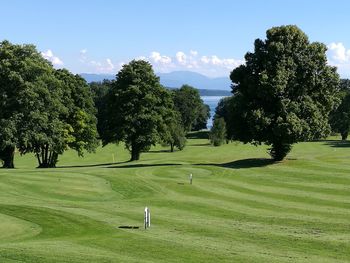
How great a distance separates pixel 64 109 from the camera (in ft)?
220

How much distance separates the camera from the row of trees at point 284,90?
52.6 metres

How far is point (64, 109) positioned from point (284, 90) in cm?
2979

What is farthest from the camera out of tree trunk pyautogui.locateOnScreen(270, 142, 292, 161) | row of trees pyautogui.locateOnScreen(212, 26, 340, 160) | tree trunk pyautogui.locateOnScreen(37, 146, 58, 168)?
tree trunk pyautogui.locateOnScreen(37, 146, 58, 168)

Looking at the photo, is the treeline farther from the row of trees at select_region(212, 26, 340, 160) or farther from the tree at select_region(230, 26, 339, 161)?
the tree at select_region(230, 26, 339, 161)

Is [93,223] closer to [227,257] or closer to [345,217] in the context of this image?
[227,257]

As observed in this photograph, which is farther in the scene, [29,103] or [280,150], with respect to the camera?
[29,103]

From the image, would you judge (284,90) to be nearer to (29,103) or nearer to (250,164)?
(250,164)

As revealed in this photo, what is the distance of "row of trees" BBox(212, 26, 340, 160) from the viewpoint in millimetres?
52625

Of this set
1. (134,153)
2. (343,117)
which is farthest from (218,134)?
(134,153)

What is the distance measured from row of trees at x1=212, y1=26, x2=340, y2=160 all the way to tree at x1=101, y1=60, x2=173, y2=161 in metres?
18.4

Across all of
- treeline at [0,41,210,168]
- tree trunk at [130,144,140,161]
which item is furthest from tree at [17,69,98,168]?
tree trunk at [130,144,140,161]

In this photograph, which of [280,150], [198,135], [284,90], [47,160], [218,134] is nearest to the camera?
[284,90]

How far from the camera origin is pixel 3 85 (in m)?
60.1

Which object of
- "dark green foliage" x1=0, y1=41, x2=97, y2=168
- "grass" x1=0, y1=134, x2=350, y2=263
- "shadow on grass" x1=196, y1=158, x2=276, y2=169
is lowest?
"grass" x1=0, y1=134, x2=350, y2=263
